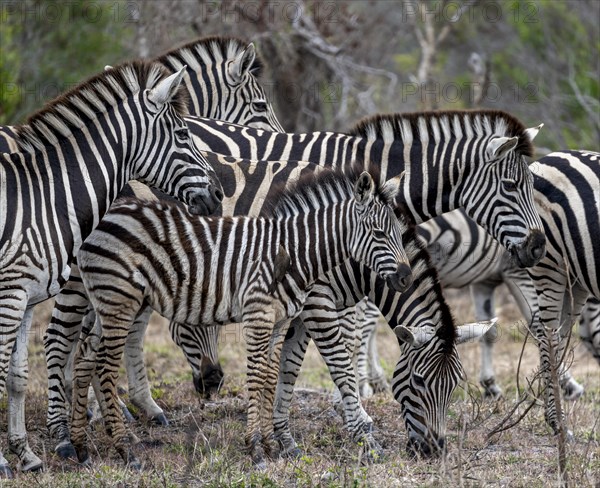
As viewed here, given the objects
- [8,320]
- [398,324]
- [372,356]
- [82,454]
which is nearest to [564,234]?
[398,324]

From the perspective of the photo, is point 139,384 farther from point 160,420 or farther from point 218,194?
point 218,194

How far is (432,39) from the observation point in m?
19.7

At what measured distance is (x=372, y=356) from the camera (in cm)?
1131

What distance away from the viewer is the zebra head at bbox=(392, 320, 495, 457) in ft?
23.7

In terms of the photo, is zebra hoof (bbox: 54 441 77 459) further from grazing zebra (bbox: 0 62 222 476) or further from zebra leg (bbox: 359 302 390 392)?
zebra leg (bbox: 359 302 390 392)

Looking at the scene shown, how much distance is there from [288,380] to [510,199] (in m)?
2.59

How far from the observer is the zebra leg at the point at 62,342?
770 cm

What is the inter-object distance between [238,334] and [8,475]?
23.9ft

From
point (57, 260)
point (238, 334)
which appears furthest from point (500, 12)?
point (57, 260)

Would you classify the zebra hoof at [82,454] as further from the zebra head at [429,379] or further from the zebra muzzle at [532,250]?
the zebra muzzle at [532,250]

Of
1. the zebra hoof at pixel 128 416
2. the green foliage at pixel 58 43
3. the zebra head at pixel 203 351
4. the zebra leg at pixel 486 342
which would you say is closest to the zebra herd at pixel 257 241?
the zebra hoof at pixel 128 416

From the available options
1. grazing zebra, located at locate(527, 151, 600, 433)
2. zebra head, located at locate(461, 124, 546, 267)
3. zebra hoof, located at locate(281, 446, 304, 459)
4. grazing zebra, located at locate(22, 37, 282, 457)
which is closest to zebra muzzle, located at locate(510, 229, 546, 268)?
zebra head, located at locate(461, 124, 546, 267)

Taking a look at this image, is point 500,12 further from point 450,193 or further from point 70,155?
point 70,155

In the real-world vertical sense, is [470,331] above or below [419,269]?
below
